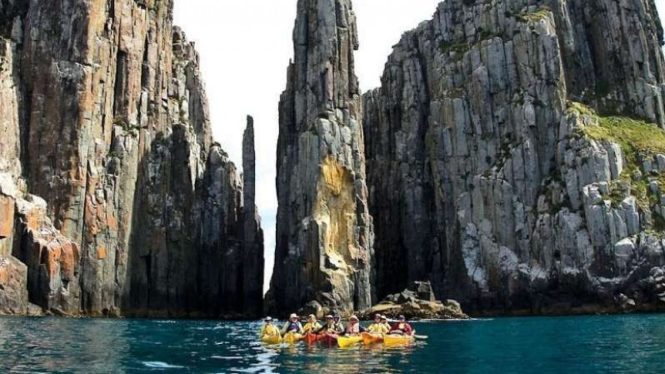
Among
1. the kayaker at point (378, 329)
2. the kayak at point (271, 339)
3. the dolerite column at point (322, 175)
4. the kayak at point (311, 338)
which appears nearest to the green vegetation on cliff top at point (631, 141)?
the dolerite column at point (322, 175)

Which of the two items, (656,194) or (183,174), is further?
(183,174)

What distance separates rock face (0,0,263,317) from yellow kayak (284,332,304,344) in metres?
50.0

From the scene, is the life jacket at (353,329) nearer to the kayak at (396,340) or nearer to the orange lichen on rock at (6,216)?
the kayak at (396,340)

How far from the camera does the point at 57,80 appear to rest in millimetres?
107125

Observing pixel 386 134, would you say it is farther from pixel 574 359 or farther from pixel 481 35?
pixel 574 359

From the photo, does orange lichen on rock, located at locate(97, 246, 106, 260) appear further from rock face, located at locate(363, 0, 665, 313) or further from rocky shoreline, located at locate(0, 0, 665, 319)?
rock face, located at locate(363, 0, 665, 313)

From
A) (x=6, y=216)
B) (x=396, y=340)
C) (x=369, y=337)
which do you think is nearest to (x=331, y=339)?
(x=369, y=337)

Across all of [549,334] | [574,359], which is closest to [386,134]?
[549,334]

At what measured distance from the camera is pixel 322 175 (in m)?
108

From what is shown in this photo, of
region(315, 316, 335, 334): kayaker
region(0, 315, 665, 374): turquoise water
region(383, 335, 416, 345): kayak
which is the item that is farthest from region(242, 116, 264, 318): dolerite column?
region(383, 335, 416, 345): kayak

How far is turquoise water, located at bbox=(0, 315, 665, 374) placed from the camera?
1355 inches

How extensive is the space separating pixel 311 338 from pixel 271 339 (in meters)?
3.70

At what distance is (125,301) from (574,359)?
81731 mm

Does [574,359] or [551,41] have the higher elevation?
[551,41]
